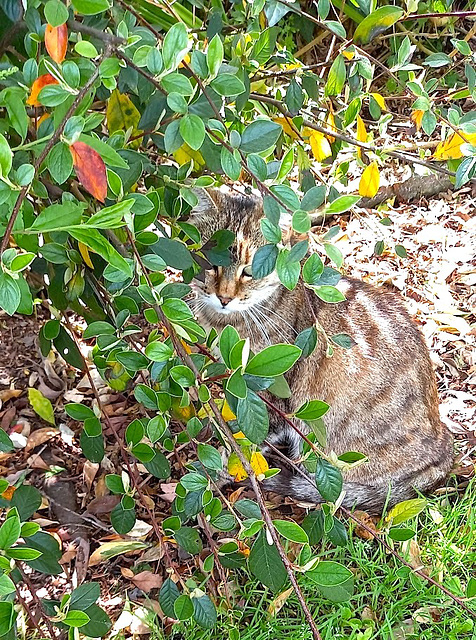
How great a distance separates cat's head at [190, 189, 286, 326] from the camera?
214 centimetres

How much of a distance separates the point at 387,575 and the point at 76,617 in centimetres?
115

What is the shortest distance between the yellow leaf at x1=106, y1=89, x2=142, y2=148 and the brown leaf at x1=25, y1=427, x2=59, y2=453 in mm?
1317

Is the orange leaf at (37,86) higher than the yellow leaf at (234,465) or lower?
higher

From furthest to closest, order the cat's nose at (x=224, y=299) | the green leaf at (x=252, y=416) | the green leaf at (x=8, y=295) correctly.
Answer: the cat's nose at (x=224, y=299) → the green leaf at (x=252, y=416) → the green leaf at (x=8, y=295)

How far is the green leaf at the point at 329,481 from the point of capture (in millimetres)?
1201

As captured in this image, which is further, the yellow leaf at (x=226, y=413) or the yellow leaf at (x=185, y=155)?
the yellow leaf at (x=185, y=155)

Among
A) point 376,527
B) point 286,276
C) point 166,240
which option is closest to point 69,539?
point 376,527

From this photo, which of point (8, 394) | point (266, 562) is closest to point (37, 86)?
point (266, 562)

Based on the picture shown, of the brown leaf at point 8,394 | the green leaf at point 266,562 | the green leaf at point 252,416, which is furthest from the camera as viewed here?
the brown leaf at point 8,394

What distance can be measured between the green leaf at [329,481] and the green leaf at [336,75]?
32.4 inches

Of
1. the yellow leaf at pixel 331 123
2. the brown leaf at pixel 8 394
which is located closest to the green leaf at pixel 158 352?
the yellow leaf at pixel 331 123

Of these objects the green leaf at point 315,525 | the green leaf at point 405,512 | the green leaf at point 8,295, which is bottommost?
the green leaf at point 405,512

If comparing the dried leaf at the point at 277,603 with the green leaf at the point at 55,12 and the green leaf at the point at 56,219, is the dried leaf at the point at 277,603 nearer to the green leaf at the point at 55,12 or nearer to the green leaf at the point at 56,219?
the green leaf at the point at 56,219

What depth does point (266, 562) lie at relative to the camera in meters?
1.14
